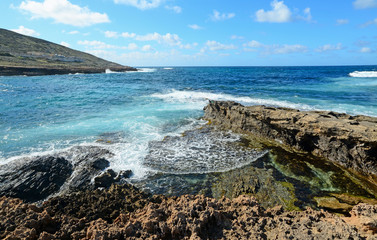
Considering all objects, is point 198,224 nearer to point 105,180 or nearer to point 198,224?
point 198,224

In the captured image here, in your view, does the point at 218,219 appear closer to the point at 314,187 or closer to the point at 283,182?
the point at 283,182

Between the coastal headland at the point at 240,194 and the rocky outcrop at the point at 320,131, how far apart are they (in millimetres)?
48

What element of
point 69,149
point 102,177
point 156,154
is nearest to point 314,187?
point 156,154

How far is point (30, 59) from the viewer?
80875 mm

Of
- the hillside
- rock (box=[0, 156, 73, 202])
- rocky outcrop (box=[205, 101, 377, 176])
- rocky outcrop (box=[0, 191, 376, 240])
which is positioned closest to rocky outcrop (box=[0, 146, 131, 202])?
rock (box=[0, 156, 73, 202])

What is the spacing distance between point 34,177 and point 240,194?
885 centimetres

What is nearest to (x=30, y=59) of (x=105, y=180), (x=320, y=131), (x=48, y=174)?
(x=48, y=174)

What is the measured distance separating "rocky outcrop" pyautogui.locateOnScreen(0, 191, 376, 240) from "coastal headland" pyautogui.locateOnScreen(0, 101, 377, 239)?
21 millimetres

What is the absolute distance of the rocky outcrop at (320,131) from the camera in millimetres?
9305

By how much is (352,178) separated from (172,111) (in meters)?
16.0

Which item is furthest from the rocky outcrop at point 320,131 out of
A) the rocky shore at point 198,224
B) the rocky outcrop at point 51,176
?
the rocky outcrop at point 51,176

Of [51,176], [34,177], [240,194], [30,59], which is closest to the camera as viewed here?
[240,194]

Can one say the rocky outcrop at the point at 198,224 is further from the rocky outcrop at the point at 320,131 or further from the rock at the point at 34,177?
the rocky outcrop at the point at 320,131

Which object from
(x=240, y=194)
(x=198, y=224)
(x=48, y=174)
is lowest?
(x=240, y=194)
